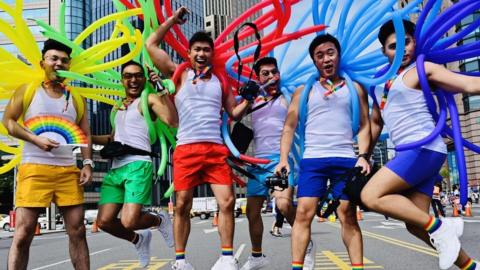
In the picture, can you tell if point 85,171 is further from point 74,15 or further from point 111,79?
point 74,15

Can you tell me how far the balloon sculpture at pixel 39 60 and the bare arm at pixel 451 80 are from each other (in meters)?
2.65

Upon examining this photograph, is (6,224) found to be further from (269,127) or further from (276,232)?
(269,127)

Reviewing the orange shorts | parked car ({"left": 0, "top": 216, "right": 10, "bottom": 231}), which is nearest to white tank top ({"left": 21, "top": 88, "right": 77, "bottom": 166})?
the orange shorts

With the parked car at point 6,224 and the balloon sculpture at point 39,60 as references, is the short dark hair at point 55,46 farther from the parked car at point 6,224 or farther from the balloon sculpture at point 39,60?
the parked car at point 6,224

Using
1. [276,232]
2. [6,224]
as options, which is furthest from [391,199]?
[6,224]

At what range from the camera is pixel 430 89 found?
3422 mm

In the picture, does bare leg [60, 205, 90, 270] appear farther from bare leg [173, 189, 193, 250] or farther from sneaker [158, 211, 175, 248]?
sneaker [158, 211, 175, 248]

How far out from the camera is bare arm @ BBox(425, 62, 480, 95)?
10.3 feet

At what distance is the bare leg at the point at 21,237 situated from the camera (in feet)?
12.2

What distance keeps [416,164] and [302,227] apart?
3.34 ft

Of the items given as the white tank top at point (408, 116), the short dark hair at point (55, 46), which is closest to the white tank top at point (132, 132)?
the short dark hair at point (55, 46)

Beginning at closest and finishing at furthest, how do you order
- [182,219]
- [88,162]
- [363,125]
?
[363,125], [182,219], [88,162]

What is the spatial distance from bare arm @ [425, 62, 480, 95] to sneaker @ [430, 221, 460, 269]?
3.10 feet

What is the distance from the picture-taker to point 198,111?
4.09 meters
